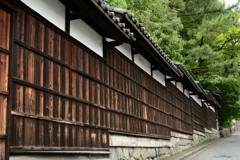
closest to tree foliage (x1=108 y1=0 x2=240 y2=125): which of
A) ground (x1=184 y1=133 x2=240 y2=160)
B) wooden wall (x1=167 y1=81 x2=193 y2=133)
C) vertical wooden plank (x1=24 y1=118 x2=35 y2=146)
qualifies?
wooden wall (x1=167 y1=81 x2=193 y2=133)

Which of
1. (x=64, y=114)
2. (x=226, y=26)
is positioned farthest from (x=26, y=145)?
(x=226, y=26)

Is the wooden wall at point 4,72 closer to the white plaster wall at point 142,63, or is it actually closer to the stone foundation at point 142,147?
the stone foundation at point 142,147

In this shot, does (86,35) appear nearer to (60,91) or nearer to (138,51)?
(60,91)

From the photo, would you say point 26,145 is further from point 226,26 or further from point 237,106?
point 237,106

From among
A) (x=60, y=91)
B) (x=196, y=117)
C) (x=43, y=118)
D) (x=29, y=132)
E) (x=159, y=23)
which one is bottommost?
(x=29, y=132)

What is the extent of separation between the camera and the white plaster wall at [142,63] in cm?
1031

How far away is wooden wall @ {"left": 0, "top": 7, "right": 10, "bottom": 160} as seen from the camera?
397cm

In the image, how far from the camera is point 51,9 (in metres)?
5.46

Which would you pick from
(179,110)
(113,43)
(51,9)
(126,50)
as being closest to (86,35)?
(113,43)

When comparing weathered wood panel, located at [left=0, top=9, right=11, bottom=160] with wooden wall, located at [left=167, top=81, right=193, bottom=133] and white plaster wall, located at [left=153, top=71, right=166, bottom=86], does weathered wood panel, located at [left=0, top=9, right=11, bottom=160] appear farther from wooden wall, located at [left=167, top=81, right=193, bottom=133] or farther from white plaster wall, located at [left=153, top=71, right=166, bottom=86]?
wooden wall, located at [left=167, top=81, right=193, bottom=133]

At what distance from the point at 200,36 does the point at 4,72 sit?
23.6m

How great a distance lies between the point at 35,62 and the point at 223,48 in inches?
1056

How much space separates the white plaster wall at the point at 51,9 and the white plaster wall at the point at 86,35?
389mm

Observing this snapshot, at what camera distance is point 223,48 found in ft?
94.7
